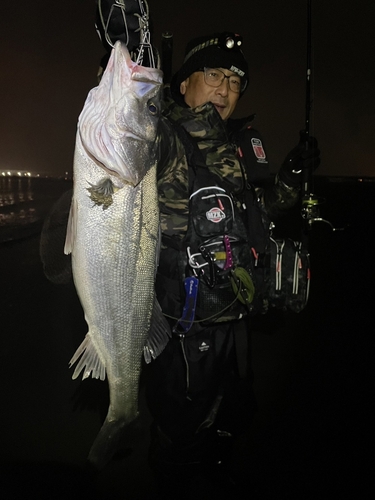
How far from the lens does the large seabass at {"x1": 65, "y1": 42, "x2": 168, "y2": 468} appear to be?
1.53 meters

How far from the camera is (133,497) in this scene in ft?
8.53

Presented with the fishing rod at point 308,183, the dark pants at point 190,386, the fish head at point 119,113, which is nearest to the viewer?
the fish head at point 119,113

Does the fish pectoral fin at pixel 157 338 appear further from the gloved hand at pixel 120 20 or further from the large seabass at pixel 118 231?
the gloved hand at pixel 120 20

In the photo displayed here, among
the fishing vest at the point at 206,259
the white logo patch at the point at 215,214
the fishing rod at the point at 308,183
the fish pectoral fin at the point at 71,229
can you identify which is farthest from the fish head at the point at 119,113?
the fishing rod at the point at 308,183

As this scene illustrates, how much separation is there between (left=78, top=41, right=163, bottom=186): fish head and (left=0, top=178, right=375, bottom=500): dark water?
2.38m

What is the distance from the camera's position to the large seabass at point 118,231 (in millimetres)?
1532

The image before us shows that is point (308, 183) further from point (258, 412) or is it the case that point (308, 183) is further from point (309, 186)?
point (258, 412)

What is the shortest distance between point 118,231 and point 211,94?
1.61 meters

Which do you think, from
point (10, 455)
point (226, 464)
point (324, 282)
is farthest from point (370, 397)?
point (324, 282)

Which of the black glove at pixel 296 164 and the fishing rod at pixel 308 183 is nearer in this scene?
the black glove at pixel 296 164

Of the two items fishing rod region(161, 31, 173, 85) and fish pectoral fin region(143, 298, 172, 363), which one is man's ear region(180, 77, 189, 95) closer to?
fishing rod region(161, 31, 173, 85)

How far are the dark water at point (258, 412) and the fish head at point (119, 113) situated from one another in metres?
2.38

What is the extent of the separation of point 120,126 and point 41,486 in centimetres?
257

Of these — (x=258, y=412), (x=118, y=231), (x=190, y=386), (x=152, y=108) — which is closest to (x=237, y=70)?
→ (x=152, y=108)
